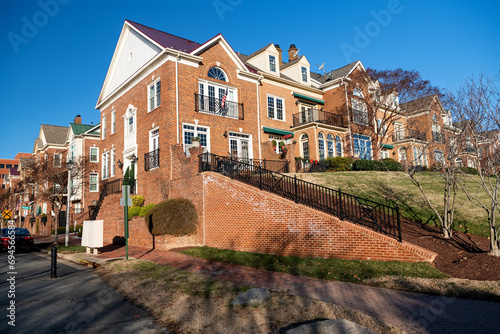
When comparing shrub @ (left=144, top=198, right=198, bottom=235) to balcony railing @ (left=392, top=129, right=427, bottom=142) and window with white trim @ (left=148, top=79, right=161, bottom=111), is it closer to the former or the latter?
window with white trim @ (left=148, top=79, right=161, bottom=111)

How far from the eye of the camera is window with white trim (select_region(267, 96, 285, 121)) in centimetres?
2505

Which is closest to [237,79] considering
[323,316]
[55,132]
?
[323,316]

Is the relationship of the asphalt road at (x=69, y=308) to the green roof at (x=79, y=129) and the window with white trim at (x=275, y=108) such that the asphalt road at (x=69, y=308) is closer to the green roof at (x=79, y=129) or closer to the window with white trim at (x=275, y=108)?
the window with white trim at (x=275, y=108)

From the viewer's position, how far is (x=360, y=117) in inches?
1165

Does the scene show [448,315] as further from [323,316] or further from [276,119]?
[276,119]

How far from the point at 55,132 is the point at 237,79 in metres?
31.5

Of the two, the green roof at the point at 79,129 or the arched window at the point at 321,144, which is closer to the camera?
the arched window at the point at 321,144

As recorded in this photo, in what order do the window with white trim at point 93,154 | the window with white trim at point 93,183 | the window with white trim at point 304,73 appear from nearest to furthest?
the window with white trim at point 304,73 → the window with white trim at point 93,183 → the window with white trim at point 93,154

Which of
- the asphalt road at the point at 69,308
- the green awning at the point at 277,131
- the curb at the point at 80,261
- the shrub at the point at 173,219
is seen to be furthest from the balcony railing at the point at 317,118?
the asphalt road at the point at 69,308

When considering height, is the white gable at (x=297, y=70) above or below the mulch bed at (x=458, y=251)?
above

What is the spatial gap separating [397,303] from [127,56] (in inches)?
914

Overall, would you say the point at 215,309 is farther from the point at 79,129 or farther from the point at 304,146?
the point at 79,129

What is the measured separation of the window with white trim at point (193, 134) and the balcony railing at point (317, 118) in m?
9.71

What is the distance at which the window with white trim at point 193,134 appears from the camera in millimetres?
18359
